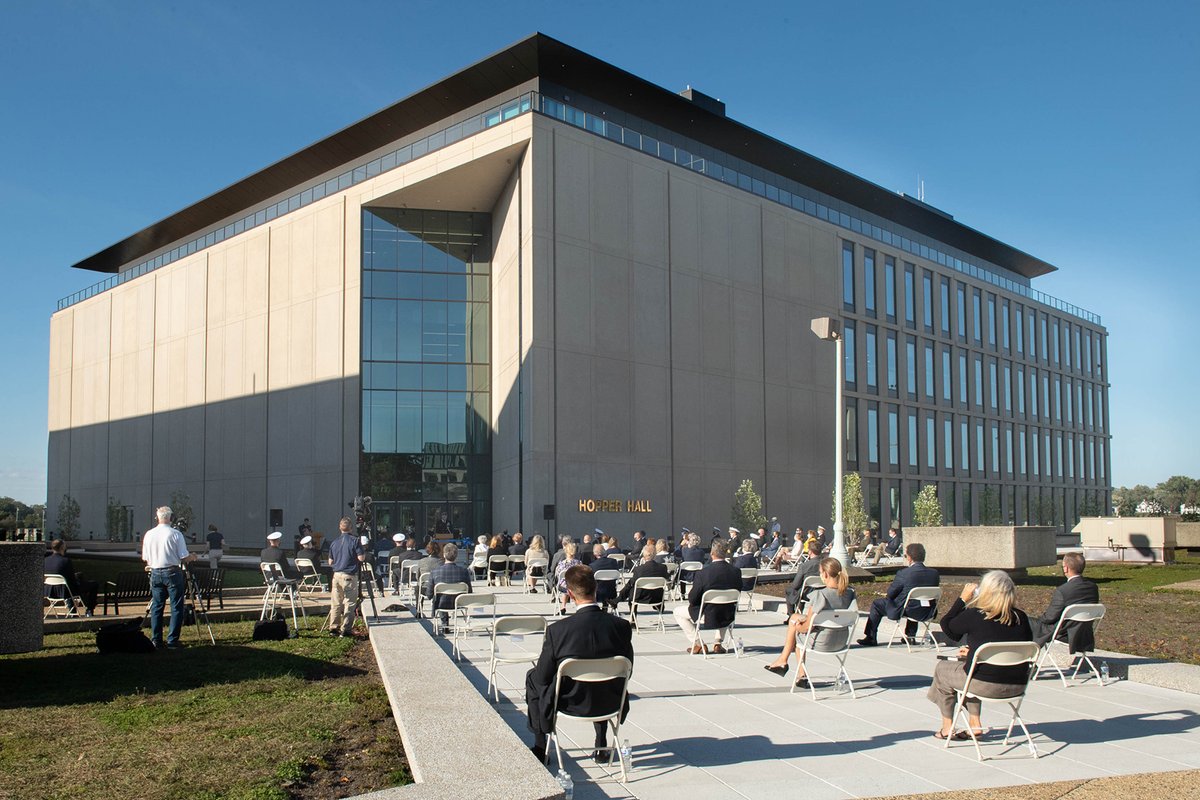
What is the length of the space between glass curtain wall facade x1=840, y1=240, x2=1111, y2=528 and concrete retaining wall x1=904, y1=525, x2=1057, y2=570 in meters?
30.1

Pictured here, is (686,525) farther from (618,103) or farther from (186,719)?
(186,719)

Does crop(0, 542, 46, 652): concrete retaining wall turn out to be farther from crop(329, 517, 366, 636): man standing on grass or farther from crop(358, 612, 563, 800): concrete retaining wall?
crop(329, 517, 366, 636): man standing on grass

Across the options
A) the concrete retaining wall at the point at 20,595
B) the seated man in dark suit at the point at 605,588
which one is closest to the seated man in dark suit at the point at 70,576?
the concrete retaining wall at the point at 20,595

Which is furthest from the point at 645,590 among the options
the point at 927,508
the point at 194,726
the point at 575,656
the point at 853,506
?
the point at 927,508

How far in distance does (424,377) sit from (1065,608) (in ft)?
129

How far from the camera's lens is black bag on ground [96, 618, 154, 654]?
39.2ft

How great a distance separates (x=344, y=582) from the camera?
14328 mm

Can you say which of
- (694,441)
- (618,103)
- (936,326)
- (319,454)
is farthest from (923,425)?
(319,454)

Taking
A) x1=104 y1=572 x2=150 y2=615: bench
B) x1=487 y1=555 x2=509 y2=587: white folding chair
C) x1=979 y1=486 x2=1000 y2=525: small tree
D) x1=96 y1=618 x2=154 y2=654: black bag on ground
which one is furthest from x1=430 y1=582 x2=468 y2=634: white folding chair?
x1=979 y1=486 x2=1000 y2=525: small tree

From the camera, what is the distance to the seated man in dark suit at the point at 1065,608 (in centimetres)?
1045

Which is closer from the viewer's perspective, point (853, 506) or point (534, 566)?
point (534, 566)

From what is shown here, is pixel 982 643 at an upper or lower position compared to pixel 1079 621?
upper

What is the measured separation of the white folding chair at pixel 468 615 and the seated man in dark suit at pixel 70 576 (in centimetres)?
589

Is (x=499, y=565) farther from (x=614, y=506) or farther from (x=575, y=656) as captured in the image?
(x=575, y=656)
